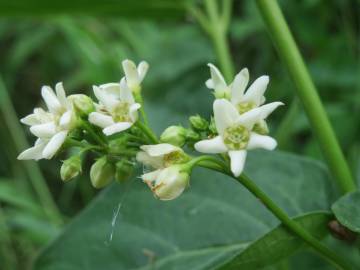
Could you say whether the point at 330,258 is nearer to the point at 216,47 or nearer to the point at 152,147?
the point at 152,147

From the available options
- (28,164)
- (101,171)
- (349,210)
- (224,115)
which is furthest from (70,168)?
(28,164)

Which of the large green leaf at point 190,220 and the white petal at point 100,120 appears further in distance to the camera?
the large green leaf at point 190,220

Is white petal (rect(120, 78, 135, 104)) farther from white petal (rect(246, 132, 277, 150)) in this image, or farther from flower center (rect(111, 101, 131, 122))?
white petal (rect(246, 132, 277, 150))

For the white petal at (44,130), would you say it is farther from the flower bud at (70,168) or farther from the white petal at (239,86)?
the white petal at (239,86)

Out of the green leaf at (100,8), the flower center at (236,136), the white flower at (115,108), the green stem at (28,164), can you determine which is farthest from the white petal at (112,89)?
the green stem at (28,164)

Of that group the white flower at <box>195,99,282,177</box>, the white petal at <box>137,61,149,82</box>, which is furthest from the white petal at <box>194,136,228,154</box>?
the white petal at <box>137,61,149,82</box>
